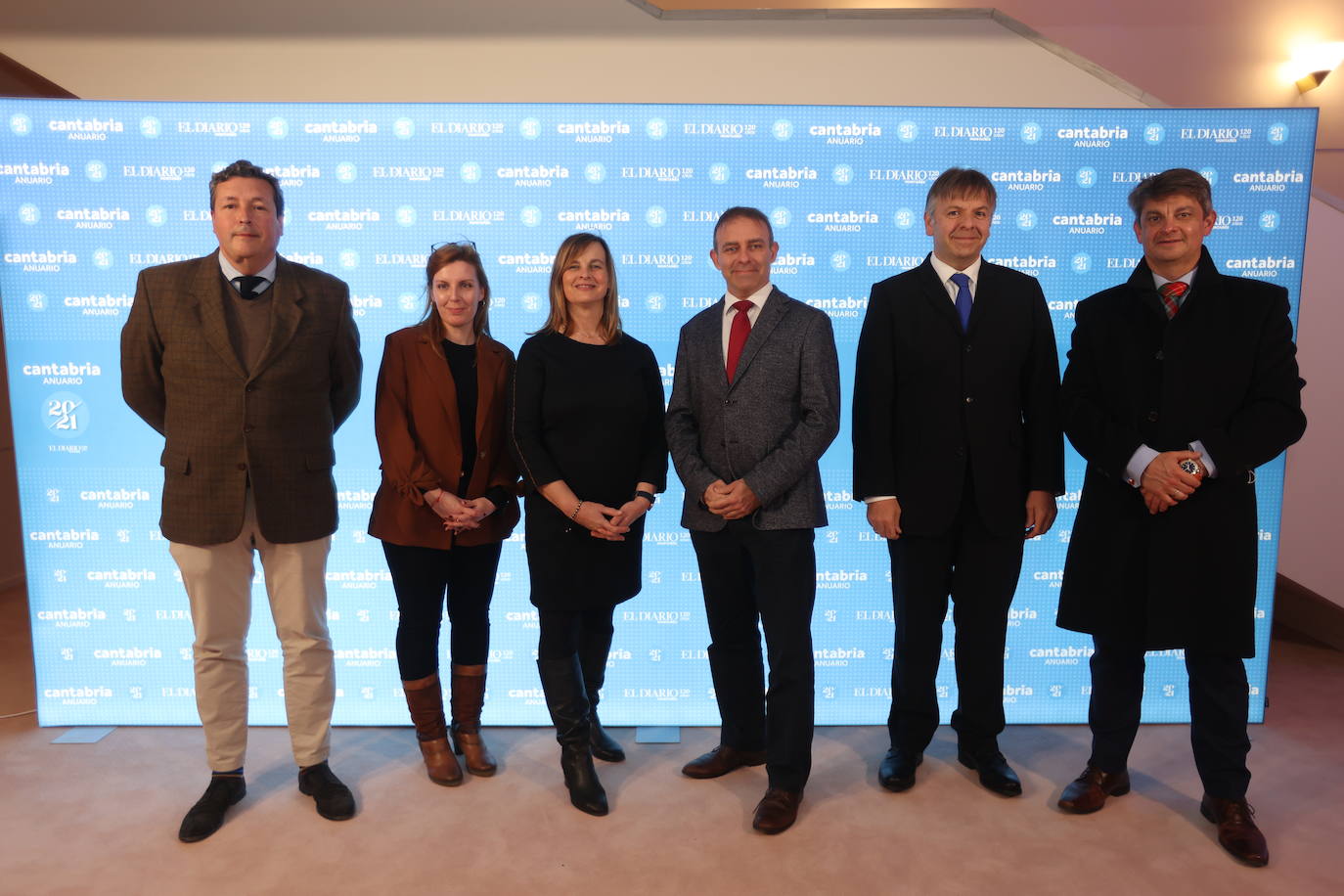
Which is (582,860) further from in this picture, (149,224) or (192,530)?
(149,224)

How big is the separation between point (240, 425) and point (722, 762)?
180 centimetres

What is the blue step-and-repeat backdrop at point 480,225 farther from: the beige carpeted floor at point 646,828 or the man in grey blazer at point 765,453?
the man in grey blazer at point 765,453

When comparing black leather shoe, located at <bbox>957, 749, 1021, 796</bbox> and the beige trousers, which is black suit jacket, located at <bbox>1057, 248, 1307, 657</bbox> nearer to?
black leather shoe, located at <bbox>957, 749, 1021, 796</bbox>

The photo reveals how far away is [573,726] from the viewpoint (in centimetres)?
246

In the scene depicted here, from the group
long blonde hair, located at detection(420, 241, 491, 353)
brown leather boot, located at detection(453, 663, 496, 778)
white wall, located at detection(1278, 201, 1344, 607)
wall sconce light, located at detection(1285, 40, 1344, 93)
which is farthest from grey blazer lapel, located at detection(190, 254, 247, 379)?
wall sconce light, located at detection(1285, 40, 1344, 93)

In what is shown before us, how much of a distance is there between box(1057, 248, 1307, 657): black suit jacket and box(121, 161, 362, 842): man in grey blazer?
2.21 metres

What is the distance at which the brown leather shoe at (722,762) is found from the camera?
8.77 ft

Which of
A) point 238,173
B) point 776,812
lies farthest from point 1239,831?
point 238,173

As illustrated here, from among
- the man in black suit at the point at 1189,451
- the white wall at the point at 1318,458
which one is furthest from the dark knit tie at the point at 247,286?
the white wall at the point at 1318,458

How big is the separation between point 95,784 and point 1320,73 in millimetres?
7782

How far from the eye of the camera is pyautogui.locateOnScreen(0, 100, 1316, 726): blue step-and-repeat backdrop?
2.84 metres

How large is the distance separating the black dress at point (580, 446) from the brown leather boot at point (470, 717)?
0.45 meters

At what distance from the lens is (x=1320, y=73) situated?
5.52 meters

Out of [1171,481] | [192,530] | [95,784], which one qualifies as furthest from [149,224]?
[1171,481]
